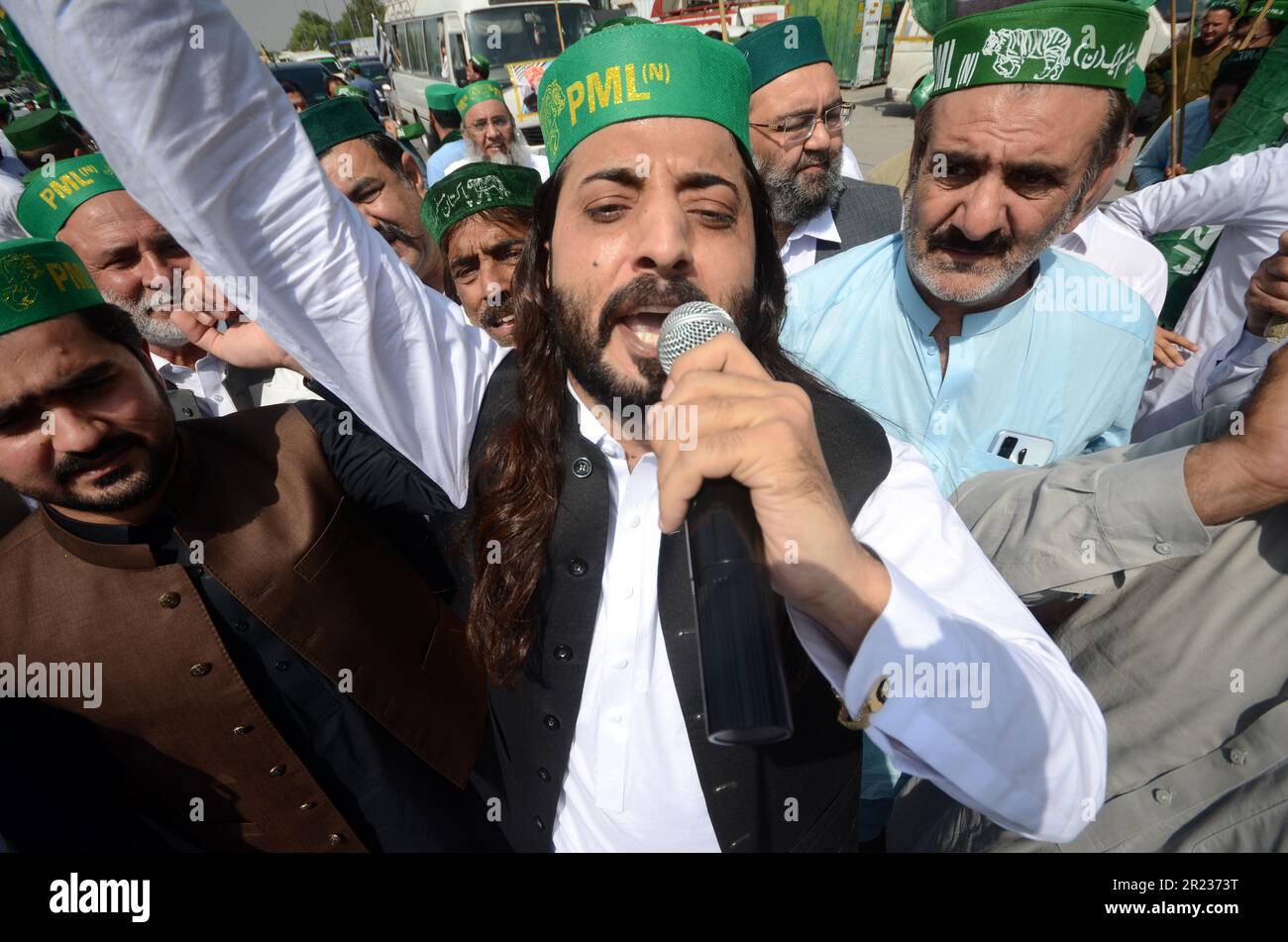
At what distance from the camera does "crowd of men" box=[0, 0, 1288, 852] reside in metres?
1.04

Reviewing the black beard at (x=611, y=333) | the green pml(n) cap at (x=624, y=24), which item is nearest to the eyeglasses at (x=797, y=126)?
the green pml(n) cap at (x=624, y=24)

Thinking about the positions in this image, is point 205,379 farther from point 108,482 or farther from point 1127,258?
point 1127,258

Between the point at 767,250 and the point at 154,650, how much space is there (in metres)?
1.99

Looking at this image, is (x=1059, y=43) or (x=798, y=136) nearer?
(x=1059, y=43)

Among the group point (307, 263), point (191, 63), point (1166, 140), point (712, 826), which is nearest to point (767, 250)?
point (307, 263)

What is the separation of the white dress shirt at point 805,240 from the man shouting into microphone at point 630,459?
6.83ft

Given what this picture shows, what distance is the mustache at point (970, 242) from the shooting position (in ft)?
6.15

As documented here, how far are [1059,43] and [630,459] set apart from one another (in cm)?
177

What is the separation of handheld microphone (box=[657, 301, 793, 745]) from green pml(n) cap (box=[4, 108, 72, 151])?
22.6 ft

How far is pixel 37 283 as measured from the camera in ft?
5.00

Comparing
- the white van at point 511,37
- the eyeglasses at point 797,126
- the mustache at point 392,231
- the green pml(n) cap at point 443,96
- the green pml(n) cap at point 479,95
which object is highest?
the white van at point 511,37

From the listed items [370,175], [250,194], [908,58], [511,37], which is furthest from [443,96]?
[908,58]

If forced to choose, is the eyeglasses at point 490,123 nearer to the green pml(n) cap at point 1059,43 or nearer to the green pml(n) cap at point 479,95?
the green pml(n) cap at point 479,95
